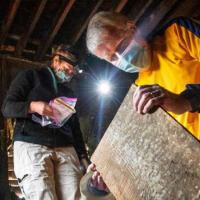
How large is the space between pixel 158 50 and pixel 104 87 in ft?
11.6

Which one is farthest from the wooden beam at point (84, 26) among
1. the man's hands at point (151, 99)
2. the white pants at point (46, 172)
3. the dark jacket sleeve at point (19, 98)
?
the man's hands at point (151, 99)

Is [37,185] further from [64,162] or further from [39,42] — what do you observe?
[39,42]

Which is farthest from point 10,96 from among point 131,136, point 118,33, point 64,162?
point 131,136

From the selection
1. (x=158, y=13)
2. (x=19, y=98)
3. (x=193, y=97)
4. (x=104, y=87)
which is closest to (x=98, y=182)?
(x=193, y=97)

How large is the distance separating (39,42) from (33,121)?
225 cm

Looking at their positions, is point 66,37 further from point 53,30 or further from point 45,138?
point 45,138

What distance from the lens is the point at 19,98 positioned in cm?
363

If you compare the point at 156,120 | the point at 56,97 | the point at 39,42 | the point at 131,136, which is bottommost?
the point at 39,42

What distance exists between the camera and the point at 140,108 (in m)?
1.81

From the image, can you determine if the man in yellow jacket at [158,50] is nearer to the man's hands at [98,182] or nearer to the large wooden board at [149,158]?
the large wooden board at [149,158]

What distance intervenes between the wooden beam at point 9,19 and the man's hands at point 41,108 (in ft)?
5.14

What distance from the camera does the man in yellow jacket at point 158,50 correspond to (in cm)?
235

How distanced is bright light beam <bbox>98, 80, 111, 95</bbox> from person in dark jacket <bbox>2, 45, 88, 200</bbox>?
207 centimetres

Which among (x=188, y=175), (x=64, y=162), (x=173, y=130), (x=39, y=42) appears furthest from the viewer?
(x=39, y=42)
